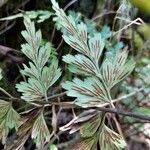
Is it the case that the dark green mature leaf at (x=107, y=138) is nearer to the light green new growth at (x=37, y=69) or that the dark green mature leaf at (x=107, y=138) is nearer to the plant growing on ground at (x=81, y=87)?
the plant growing on ground at (x=81, y=87)

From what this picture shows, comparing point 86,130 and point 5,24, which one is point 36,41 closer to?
point 86,130

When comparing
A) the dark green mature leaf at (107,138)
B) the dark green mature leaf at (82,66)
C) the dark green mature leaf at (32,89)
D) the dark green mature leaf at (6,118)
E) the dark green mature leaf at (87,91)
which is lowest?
the dark green mature leaf at (6,118)

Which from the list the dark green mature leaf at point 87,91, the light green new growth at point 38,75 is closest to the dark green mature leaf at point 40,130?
the light green new growth at point 38,75

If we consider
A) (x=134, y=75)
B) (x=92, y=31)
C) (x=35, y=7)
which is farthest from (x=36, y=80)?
(x=134, y=75)

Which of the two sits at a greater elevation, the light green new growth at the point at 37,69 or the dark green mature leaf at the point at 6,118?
the light green new growth at the point at 37,69

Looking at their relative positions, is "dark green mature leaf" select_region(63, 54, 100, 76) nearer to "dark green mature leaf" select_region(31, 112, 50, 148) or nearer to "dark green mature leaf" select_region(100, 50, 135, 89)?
"dark green mature leaf" select_region(100, 50, 135, 89)

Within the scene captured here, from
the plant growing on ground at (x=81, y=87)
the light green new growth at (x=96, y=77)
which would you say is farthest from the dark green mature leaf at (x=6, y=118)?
the light green new growth at (x=96, y=77)

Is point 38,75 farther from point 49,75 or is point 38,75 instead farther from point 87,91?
point 87,91

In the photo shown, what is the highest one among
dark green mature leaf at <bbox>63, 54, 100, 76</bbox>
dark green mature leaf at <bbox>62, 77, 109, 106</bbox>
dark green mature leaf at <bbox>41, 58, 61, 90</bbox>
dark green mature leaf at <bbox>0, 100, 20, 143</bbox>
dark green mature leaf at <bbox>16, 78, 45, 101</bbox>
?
dark green mature leaf at <bbox>63, 54, 100, 76</bbox>

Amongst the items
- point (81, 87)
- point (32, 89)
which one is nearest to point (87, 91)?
point (81, 87)

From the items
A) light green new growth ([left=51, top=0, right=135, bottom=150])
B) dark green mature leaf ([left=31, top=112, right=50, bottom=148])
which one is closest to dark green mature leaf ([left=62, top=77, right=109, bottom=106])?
light green new growth ([left=51, top=0, right=135, bottom=150])
